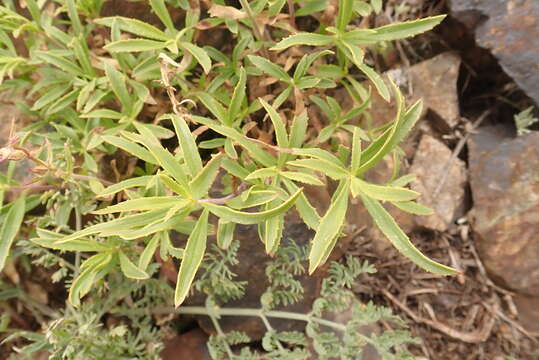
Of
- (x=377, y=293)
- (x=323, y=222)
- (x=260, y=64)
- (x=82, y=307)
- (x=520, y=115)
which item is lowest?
(x=377, y=293)

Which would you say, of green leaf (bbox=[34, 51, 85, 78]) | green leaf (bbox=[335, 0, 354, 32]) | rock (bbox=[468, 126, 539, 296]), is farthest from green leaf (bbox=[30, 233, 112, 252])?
rock (bbox=[468, 126, 539, 296])

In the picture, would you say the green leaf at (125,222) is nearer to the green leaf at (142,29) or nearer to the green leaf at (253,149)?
the green leaf at (253,149)

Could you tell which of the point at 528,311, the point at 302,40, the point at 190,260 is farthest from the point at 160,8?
the point at 528,311

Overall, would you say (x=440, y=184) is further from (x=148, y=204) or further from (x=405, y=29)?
(x=148, y=204)

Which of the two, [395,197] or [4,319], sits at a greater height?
[395,197]

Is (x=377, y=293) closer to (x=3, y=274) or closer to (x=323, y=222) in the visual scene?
(x=323, y=222)

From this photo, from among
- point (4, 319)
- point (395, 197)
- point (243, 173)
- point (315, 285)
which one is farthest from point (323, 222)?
point (4, 319)

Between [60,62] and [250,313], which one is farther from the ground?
[60,62]

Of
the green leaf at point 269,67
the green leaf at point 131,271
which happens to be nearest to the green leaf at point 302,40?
the green leaf at point 269,67
